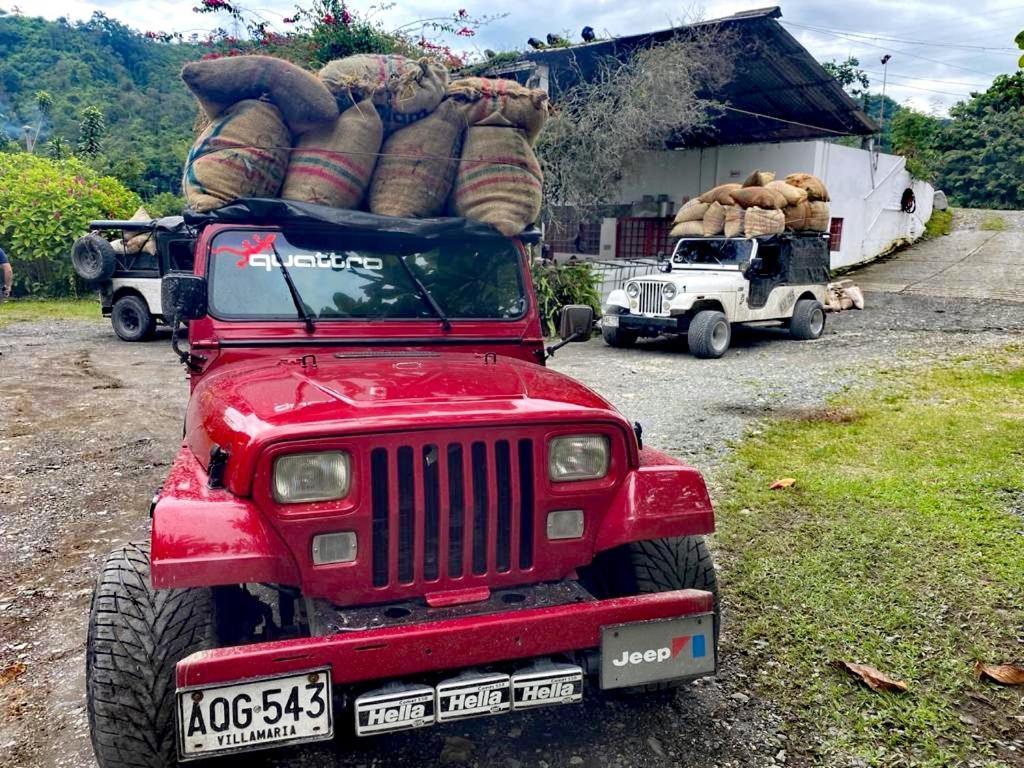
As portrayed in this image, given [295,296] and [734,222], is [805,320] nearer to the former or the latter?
[734,222]

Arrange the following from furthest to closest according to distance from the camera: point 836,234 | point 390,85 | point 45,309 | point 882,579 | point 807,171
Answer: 1. point 836,234
2. point 807,171
3. point 45,309
4. point 882,579
5. point 390,85

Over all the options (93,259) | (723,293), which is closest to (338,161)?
(723,293)

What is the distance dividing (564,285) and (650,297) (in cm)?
219

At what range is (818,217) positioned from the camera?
1329 cm

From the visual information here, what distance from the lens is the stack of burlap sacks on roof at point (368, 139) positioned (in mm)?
3639

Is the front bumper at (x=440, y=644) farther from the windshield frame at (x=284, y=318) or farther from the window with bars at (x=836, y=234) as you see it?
the window with bars at (x=836, y=234)

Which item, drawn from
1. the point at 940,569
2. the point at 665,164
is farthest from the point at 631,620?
the point at 665,164

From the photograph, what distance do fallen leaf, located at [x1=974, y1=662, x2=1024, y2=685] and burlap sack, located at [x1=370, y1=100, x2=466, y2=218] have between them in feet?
10.1

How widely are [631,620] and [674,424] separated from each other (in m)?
5.05

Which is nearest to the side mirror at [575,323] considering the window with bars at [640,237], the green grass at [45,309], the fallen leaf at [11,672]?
the fallen leaf at [11,672]

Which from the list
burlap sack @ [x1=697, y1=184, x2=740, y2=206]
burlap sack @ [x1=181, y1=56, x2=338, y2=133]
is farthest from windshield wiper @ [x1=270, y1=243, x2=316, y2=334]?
burlap sack @ [x1=697, y1=184, x2=740, y2=206]

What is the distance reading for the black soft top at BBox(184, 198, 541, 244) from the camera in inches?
141

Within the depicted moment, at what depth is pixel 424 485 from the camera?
94.0 inches

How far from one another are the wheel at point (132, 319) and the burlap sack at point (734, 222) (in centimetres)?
919
